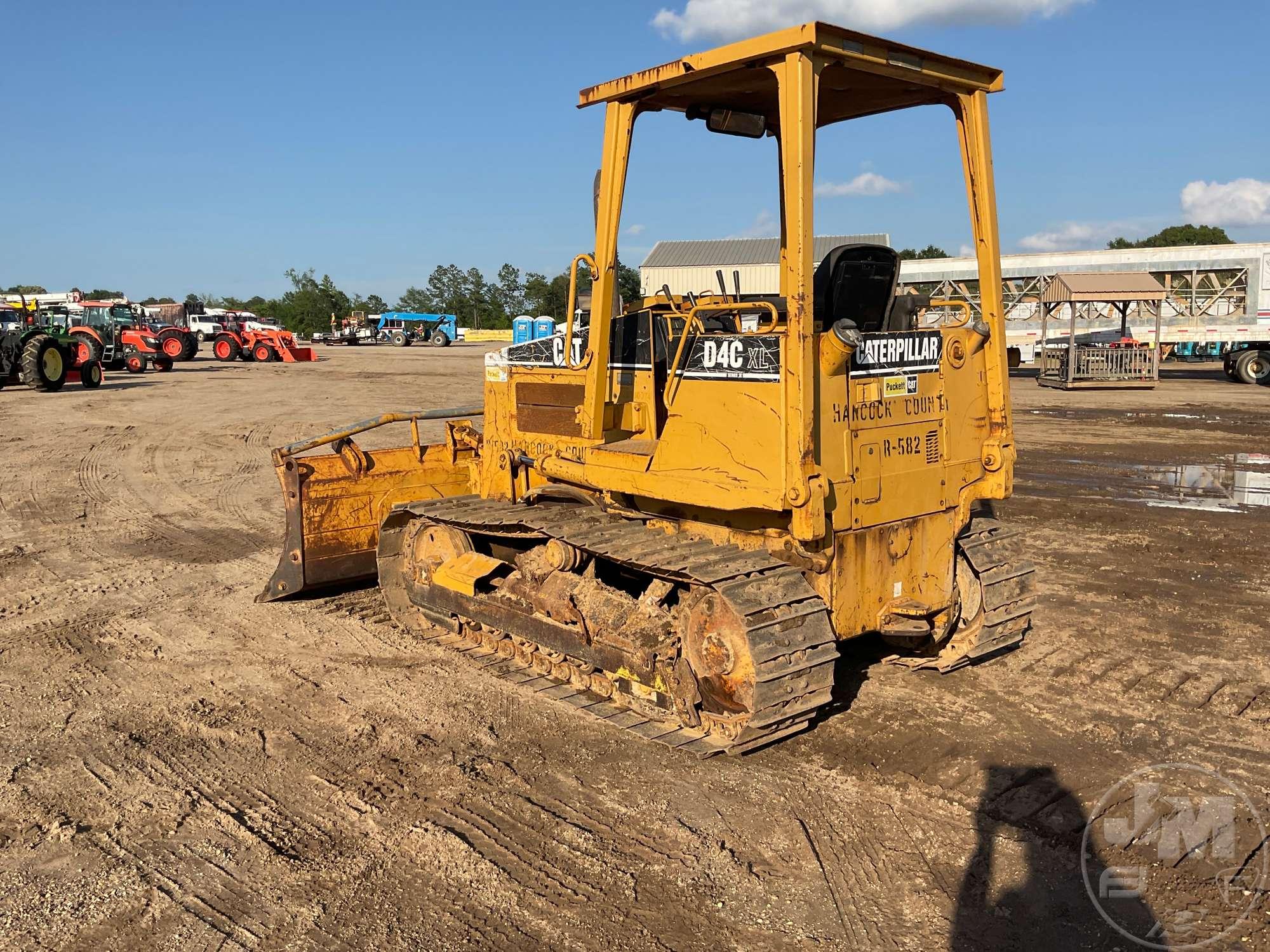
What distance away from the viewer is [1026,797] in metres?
4.68

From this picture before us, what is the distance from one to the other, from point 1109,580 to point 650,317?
4.88 meters

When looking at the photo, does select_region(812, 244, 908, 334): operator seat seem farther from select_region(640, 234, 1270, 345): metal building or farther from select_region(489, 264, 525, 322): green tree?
select_region(489, 264, 525, 322): green tree

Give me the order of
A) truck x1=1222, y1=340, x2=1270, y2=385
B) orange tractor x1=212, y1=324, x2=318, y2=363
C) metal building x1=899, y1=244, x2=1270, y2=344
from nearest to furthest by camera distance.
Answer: truck x1=1222, y1=340, x2=1270, y2=385 < metal building x1=899, y1=244, x2=1270, y2=344 < orange tractor x1=212, y1=324, x2=318, y2=363

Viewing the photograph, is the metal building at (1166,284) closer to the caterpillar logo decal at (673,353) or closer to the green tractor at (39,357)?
the green tractor at (39,357)

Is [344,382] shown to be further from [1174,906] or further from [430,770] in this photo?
[1174,906]

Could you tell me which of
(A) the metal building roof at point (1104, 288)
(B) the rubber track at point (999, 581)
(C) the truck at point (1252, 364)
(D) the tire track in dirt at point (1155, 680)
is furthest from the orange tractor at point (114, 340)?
(C) the truck at point (1252, 364)

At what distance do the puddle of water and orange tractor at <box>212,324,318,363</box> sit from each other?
30.0 meters

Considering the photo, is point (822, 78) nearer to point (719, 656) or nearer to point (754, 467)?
point (754, 467)

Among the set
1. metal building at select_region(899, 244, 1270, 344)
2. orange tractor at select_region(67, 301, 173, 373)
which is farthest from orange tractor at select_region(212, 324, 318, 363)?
metal building at select_region(899, 244, 1270, 344)

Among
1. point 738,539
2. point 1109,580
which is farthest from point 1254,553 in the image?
point 738,539

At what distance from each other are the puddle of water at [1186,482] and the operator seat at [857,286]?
7637mm

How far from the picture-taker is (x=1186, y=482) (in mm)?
13289

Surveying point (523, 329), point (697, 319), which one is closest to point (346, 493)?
point (523, 329)

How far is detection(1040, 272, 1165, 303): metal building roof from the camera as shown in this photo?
29750 mm
